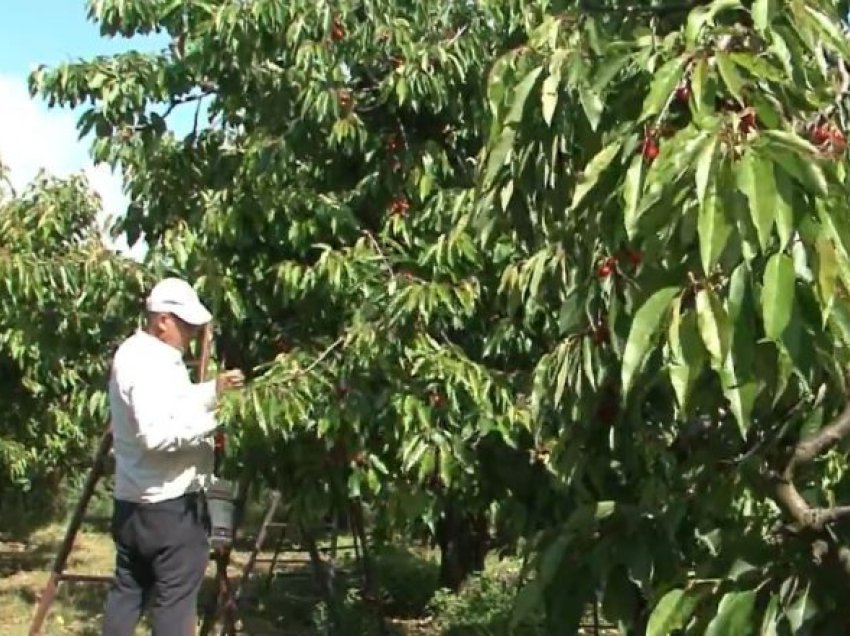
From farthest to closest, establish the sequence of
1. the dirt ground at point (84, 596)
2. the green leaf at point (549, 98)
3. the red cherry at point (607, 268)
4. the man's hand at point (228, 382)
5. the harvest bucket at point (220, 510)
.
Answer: the dirt ground at point (84, 596) → the harvest bucket at point (220, 510) → the man's hand at point (228, 382) → the red cherry at point (607, 268) → the green leaf at point (549, 98)

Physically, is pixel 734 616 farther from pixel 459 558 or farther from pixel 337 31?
pixel 459 558

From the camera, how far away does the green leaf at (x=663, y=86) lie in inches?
67.9

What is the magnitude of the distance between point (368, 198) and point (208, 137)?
36.7 inches

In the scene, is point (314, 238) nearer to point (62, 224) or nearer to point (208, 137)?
point (208, 137)

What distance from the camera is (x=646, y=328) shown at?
62.7 inches

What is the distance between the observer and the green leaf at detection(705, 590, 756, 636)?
188 centimetres

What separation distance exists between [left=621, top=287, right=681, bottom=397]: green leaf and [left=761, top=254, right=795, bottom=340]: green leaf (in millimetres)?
127

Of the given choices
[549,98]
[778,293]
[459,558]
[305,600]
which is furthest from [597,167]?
[305,600]

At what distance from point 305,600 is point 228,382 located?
618 cm

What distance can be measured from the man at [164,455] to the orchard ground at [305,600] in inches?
106

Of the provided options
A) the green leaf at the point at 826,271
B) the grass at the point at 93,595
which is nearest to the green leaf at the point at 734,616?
the green leaf at the point at 826,271

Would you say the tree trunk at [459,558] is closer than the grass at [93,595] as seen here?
No

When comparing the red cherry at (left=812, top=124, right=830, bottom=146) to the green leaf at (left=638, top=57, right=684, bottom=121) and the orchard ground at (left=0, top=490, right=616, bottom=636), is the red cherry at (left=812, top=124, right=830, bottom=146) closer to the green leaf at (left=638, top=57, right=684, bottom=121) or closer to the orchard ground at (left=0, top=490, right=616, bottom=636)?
the green leaf at (left=638, top=57, right=684, bottom=121)

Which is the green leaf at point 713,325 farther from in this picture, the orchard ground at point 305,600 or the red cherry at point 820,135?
the orchard ground at point 305,600
